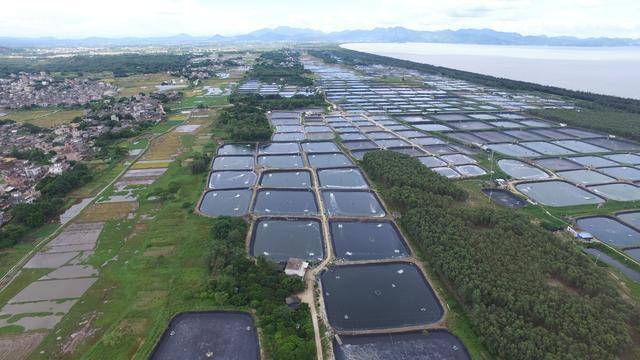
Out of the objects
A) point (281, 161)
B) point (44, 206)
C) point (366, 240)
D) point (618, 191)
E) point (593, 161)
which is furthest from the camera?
point (593, 161)

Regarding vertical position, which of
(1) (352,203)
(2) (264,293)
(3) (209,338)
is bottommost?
(3) (209,338)

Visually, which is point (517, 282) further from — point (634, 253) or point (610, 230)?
point (610, 230)

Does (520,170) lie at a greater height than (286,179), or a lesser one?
greater

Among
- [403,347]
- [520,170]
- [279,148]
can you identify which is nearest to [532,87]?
[520,170]

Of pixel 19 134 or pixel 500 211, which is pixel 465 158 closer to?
pixel 500 211

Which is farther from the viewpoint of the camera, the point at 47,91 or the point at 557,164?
the point at 47,91

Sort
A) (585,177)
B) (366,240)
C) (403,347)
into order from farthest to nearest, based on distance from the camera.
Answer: (585,177) < (366,240) < (403,347)

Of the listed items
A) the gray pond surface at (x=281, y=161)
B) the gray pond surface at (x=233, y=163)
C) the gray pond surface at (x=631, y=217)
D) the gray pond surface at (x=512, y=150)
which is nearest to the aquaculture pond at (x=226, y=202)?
the gray pond surface at (x=233, y=163)

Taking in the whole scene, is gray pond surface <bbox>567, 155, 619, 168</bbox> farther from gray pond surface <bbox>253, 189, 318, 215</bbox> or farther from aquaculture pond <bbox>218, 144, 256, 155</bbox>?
aquaculture pond <bbox>218, 144, 256, 155</bbox>
